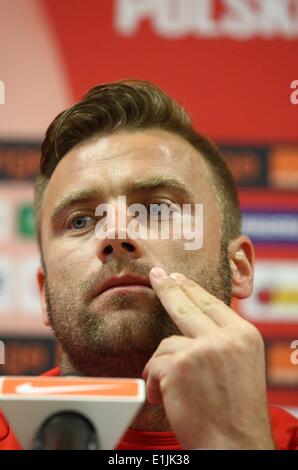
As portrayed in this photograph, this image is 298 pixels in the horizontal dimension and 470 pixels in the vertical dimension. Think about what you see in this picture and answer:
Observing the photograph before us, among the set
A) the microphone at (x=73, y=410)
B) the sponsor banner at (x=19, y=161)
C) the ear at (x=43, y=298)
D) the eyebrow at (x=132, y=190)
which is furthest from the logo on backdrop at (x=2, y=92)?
the microphone at (x=73, y=410)

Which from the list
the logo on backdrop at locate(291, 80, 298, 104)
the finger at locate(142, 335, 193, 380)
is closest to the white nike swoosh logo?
the finger at locate(142, 335, 193, 380)

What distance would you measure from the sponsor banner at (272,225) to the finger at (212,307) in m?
0.94

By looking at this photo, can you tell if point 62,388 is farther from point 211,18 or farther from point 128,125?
point 211,18

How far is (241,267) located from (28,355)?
747 mm

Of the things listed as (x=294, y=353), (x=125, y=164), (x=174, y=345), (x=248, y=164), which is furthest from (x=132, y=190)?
(x=294, y=353)

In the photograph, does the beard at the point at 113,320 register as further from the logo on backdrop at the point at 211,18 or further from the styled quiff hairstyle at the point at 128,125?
the logo on backdrop at the point at 211,18

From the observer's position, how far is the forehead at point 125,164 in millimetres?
1044

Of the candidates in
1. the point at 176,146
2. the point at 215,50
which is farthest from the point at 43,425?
the point at 215,50

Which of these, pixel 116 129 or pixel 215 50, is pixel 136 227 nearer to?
pixel 116 129

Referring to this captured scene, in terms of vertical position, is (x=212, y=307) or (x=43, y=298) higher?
(x=212, y=307)

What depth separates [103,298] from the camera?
933mm

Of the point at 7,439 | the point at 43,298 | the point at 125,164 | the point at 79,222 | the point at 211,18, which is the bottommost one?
the point at 7,439

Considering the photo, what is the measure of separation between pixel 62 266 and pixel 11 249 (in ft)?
2.27

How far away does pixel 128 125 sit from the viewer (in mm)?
1176
